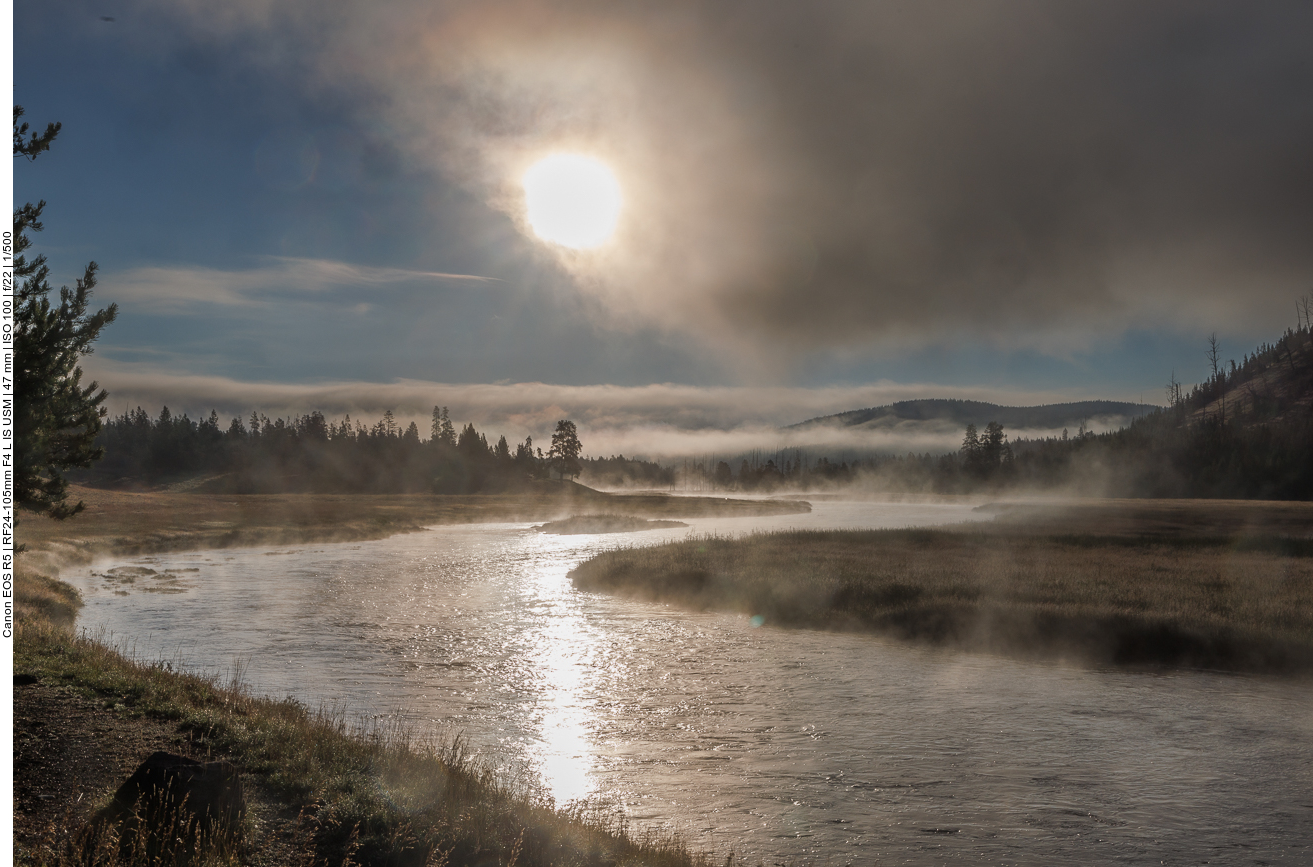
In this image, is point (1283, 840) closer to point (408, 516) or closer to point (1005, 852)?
point (1005, 852)

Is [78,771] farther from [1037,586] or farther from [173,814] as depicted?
[1037,586]

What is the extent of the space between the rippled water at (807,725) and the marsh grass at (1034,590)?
2.47 metres

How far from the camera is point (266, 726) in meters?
15.4

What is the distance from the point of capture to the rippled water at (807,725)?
1432 cm

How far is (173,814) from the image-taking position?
9.29m

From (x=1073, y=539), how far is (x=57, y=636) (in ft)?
203

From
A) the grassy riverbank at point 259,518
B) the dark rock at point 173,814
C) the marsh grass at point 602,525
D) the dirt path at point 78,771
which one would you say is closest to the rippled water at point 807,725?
the dirt path at point 78,771

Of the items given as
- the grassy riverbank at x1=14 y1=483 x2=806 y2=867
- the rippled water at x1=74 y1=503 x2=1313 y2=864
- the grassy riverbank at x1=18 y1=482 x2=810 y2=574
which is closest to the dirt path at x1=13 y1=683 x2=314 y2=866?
the grassy riverbank at x1=14 y1=483 x2=806 y2=867

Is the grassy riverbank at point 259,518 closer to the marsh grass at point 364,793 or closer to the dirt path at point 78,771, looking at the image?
the marsh grass at point 364,793

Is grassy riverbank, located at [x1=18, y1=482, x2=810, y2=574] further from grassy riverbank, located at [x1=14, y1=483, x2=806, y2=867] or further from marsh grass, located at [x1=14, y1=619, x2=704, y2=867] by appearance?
marsh grass, located at [x1=14, y1=619, x2=704, y2=867]

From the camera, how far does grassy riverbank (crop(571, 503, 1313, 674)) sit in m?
28.8

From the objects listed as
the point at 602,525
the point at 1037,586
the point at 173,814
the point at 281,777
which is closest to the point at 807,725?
the point at 281,777

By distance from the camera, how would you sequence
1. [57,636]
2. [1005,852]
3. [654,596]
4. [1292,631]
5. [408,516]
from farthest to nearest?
1. [408,516]
2. [654,596]
3. [1292,631]
4. [57,636]
5. [1005,852]

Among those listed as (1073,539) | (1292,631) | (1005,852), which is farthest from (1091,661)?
(1073,539)
